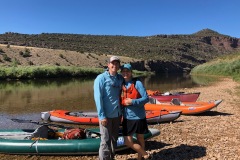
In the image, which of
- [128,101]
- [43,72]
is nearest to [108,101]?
[128,101]

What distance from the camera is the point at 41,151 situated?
8.62 metres

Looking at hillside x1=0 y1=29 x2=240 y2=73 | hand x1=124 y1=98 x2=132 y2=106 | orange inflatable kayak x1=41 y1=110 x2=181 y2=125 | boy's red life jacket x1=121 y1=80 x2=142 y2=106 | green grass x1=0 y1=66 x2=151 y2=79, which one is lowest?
orange inflatable kayak x1=41 y1=110 x2=181 y2=125

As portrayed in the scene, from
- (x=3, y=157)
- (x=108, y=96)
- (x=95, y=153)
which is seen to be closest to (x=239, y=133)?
(x=95, y=153)

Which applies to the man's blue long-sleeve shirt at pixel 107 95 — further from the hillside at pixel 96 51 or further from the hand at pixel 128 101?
the hillside at pixel 96 51

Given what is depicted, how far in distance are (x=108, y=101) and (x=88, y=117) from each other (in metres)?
7.21

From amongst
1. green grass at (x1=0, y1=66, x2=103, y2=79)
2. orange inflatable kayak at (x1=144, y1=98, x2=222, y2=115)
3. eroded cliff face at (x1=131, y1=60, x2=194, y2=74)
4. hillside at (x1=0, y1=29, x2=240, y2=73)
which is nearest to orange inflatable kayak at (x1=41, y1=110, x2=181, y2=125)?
orange inflatable kayak at (x1=144, y1=98, x2=222, y2=115)

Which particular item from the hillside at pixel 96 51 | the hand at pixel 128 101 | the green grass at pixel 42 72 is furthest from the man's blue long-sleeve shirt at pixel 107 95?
the hillside at pixel 96 51

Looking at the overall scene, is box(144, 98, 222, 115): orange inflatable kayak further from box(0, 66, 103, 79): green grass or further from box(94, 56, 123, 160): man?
box(0, 66, 103, 79): green grass

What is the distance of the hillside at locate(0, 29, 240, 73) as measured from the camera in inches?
2598

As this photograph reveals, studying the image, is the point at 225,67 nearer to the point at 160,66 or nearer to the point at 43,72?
the point at 43,72

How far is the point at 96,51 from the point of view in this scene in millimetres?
93562

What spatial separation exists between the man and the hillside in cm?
5438

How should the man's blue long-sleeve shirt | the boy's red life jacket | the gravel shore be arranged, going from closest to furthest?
the man's blue long-sleeve shirt
the boy's red life jacket
the gravel shore

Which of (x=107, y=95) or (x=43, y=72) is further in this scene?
(x=43, y=72)
